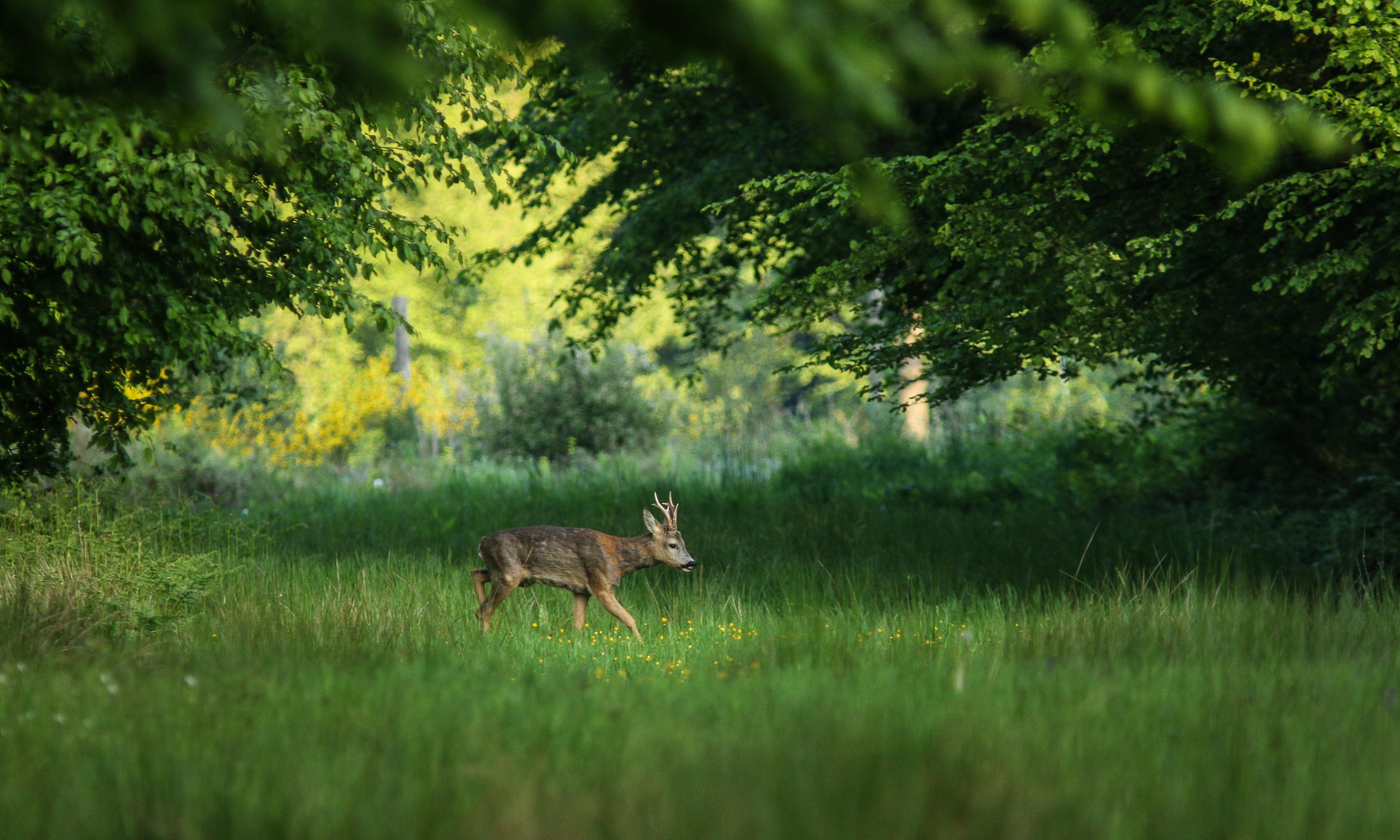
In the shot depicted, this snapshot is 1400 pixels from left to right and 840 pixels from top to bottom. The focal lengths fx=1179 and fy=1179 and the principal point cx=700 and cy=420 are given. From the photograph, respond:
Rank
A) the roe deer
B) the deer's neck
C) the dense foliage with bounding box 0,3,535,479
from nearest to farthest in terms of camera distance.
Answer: the dense foliage with bounding box 0,3,535,479
the roe deer
the deer's neck

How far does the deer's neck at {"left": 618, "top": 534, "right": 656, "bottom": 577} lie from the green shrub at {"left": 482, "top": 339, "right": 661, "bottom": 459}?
13240 millimetres

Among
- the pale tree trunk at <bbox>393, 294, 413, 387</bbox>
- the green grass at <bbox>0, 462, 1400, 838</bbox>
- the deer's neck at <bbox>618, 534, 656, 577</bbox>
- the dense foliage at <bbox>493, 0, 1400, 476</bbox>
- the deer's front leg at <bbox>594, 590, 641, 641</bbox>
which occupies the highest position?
the pale tree trunk at <bbox>393, 294, 413, 387</bbox>

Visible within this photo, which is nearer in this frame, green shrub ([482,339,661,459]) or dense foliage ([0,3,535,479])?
dense foliage ([0,3,535,479])

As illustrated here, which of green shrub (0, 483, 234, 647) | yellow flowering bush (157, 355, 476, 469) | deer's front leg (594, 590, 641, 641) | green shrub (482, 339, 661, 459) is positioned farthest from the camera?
green shrub (482, 339, 661, 459)

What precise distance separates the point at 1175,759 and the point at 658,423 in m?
18.0

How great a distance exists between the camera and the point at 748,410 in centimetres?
2956

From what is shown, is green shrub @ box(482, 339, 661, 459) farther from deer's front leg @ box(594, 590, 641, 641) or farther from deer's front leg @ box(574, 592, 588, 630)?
deer's front leg @ box(594, 590, 641, 641)

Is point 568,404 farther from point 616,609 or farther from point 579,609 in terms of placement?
point 616,609

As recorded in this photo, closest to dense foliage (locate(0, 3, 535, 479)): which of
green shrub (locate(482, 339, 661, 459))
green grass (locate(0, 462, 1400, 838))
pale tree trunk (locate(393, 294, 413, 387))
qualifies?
green grass (locate(0, 462, 1400, 838))

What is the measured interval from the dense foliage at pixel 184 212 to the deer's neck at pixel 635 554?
2356 millimetres

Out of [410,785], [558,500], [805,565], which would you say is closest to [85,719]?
[410,785]

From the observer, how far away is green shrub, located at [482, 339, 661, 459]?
21328 millimetres

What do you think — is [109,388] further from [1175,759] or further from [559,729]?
[1175,759]

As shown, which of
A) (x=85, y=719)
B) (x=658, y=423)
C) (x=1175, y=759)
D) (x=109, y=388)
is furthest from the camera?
(x=658, y=423)
